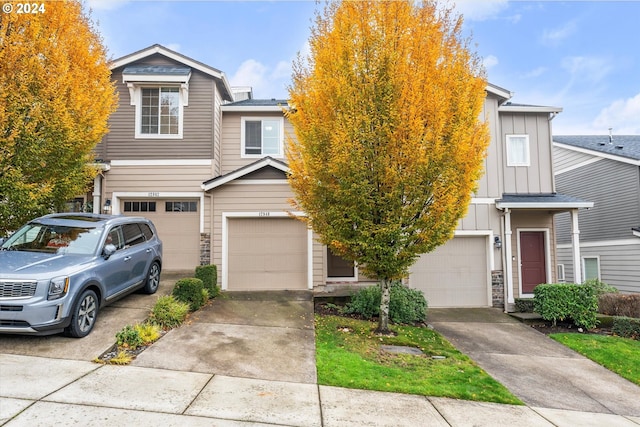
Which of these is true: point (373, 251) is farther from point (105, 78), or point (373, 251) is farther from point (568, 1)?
point (568, 1)

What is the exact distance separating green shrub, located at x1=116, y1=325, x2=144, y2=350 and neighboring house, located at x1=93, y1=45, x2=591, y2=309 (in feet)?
15.3

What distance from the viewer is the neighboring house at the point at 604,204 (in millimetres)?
12891

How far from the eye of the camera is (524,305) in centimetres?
1062

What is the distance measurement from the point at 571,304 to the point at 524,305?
4.82 ft

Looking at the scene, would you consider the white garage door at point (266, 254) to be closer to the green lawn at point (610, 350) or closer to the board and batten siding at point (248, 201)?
the board and batten siding at point (248, 201)

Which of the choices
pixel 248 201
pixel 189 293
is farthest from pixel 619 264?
pixel 189 293

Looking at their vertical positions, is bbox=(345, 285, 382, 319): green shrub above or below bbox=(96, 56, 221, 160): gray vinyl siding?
below

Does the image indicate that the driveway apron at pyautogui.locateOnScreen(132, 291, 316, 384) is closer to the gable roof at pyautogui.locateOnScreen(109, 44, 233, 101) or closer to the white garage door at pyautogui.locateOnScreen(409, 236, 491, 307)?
the white garage door at pyautogui.locateOnScreen(409, 236, 491, 307)

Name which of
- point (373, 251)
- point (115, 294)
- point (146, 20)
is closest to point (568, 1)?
point (373, 251)

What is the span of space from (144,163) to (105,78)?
271 centimetres

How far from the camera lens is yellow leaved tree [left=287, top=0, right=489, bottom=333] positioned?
678cm

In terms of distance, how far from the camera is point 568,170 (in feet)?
52.5

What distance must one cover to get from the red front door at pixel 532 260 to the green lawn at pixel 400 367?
18.9 ft

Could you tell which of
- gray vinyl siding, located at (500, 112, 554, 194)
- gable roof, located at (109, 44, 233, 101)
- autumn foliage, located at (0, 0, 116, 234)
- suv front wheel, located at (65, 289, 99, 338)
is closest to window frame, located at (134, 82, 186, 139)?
gable roof, located at (109, 44, 233, 101)
